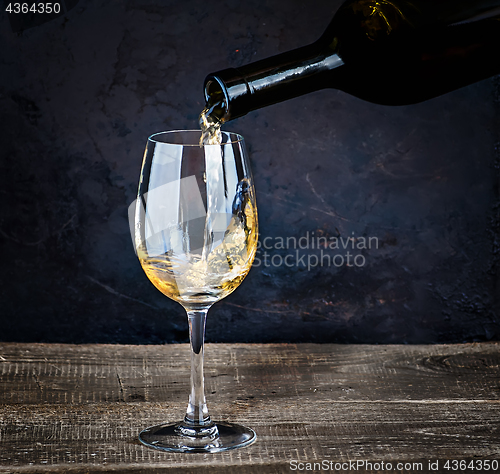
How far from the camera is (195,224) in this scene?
66cm

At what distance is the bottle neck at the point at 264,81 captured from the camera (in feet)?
2.22

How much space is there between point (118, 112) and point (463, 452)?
78 cm

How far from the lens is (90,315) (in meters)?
1.20

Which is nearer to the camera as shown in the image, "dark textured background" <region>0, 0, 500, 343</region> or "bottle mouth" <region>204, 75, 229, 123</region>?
"bottle mouth" <region>204, 75, 229, 123</region>

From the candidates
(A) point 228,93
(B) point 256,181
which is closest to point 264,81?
(A) point 228,93

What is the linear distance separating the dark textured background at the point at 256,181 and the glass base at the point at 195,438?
479 mm

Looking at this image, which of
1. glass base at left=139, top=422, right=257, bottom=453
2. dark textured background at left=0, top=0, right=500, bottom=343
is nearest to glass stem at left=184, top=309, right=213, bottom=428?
glass base at left=139, top=422, right=257, bottom=453

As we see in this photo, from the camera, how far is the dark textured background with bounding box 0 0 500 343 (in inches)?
43.9

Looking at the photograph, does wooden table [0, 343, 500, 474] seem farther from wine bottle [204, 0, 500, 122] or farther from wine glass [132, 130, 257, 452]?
wine bottle [204, 0, 500, 122]

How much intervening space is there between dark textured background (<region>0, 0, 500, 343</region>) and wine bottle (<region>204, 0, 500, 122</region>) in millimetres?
312

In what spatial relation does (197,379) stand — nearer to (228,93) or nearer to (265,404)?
(265,404)

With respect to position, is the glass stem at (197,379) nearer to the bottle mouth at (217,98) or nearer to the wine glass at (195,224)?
the wine glass at (195,224)

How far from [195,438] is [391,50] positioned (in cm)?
52

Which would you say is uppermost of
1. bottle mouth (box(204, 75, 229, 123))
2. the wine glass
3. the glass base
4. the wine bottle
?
the wine bottle
